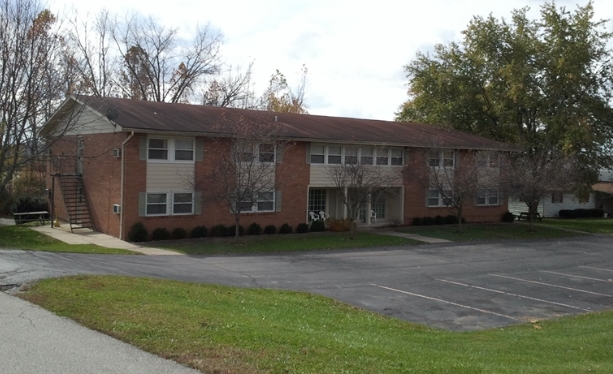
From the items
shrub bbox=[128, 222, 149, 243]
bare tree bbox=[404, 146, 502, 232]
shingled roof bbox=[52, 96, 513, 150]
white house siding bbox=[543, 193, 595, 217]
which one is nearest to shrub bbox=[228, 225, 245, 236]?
shrub bbox=[128, 222, 149, 243]

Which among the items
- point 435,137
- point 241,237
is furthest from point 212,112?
point 435,137

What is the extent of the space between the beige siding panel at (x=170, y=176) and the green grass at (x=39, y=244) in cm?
416

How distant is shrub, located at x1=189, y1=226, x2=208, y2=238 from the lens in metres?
28.1

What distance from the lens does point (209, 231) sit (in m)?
28.6

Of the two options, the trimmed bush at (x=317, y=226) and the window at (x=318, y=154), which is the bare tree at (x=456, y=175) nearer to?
the window at (x=318, y=154)

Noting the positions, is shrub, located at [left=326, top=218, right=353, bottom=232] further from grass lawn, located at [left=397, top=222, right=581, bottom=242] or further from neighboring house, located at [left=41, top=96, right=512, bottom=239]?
grass lawn, located at [left=397, top=222, right=581, bottom=242]

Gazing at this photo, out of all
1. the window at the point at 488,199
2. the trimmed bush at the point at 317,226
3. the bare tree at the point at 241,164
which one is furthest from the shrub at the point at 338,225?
the window at the point at 488,199

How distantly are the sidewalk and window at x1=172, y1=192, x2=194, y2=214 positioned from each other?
1792 centimetres

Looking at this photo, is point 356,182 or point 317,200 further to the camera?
point 317,200

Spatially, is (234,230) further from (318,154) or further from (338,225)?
(318,154)

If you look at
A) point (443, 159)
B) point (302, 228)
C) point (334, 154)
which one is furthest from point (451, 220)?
point (302, 228)

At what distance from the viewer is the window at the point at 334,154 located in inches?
1294

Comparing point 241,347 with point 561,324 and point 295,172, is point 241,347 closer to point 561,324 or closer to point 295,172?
point 561,324

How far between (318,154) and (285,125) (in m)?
2.18
